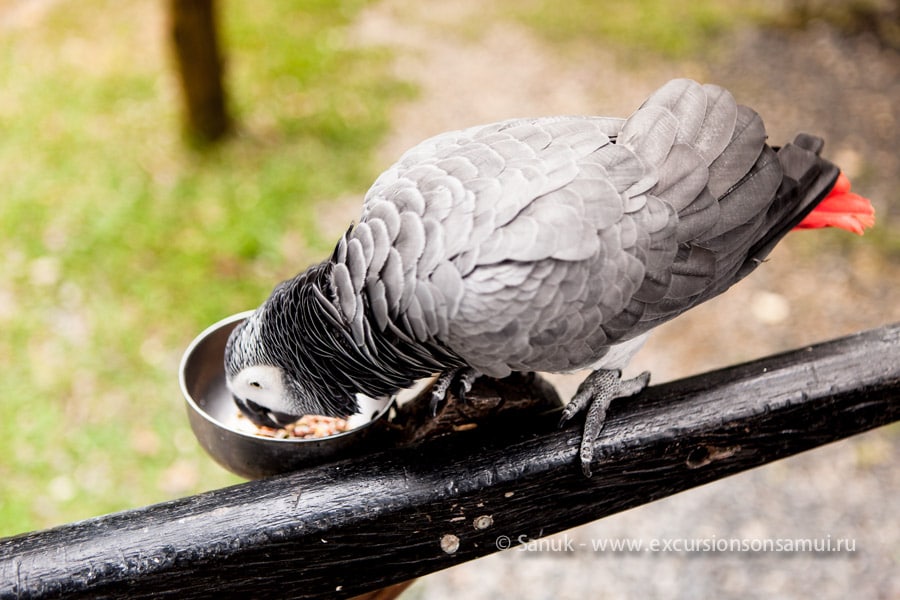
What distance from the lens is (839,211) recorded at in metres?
1.69

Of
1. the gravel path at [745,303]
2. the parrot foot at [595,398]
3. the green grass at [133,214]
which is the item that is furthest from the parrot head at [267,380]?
the green grass at [133,214]

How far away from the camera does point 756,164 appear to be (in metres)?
1.55

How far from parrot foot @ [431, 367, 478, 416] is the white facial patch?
0.29m

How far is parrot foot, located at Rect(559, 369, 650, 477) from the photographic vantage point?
142cm

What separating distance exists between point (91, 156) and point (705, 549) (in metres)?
3.39

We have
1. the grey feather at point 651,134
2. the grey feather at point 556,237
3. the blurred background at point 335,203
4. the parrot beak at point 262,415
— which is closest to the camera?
the grey feather at point 556,237

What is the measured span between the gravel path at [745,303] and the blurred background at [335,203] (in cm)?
1

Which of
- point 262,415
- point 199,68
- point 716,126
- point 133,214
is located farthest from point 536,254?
point 199,68

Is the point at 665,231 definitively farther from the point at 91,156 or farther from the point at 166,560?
the point at 91,156

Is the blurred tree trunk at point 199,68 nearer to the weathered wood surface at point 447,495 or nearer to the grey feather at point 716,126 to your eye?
the grey feather at point 716,126

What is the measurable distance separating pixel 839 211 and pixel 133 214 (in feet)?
10.1

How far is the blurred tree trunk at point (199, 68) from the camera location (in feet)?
12.4

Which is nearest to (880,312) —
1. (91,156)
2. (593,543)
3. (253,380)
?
(593,543)

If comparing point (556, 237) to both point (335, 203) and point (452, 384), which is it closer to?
point (452, 384)
